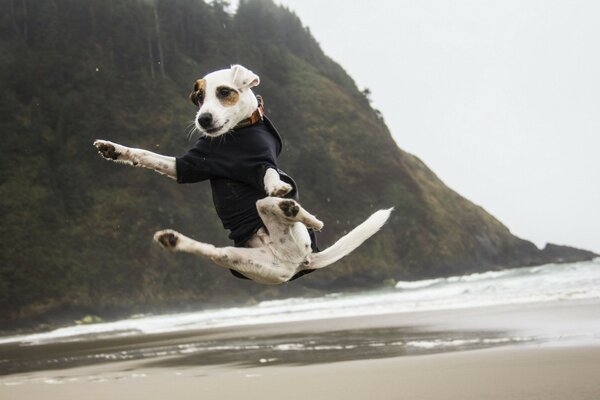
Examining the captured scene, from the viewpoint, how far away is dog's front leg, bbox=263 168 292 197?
→ 4.49m

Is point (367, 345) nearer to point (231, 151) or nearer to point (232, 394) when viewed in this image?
point (232, 394)

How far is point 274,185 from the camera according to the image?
4551mm

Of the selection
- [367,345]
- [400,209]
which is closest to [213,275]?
[400,209]

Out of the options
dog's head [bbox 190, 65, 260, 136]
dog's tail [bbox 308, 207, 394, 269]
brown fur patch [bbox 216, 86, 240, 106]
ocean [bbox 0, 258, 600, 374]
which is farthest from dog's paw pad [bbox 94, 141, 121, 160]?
ocean [bbox 0, 258, 600, 374]

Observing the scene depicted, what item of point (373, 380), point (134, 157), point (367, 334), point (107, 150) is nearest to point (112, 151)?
point (107, 150)

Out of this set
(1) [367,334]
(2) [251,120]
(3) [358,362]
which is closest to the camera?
(2) [251,120]

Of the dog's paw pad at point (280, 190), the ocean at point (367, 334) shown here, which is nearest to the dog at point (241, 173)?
the dog's paw pad at point (280, 190)

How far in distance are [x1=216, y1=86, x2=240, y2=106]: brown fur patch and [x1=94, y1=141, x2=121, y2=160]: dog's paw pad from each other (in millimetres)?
673

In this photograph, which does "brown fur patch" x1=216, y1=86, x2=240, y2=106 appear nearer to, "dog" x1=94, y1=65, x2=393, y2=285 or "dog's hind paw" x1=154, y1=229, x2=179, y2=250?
"dog" x1=94, y1=65, x2=393, y2=285

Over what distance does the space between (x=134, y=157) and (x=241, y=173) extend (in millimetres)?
643

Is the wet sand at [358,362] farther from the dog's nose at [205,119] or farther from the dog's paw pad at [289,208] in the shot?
the dog's nose at [205,119]

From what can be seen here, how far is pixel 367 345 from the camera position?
13.5 m

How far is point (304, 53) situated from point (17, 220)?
4088 cm

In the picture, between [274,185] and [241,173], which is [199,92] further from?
[274,185]
